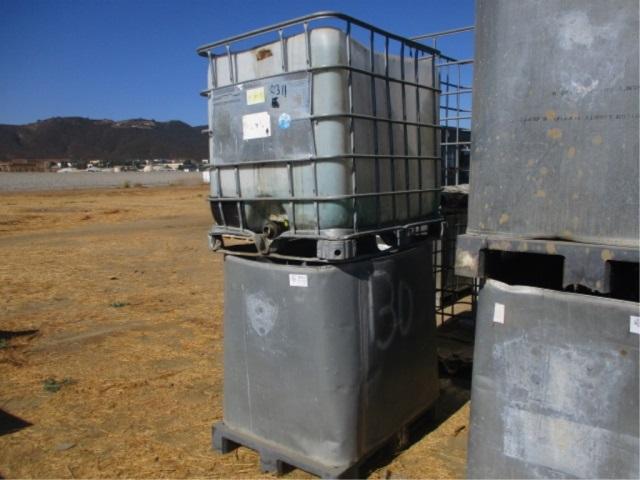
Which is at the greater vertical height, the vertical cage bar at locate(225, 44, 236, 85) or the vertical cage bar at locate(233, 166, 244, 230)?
the vertical cage bar at locate(225, 44, 236, 85)

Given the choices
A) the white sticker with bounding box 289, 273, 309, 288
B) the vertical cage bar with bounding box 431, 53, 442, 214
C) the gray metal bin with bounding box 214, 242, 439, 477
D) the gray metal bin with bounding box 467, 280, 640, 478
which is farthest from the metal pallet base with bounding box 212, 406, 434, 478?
the vertical cage bar with bounding box 431, 53, 442, 214

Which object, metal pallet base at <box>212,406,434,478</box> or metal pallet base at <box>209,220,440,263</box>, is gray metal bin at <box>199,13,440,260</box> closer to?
metal pallet base at <box>209,220,440,263</box>

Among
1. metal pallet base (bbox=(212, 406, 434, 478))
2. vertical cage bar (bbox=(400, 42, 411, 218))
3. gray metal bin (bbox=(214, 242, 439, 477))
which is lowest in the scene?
metal pallet base (bbox=(212, 406, 434, 478))

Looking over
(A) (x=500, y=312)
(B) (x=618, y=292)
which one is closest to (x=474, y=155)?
(A) (x=500, y=312)

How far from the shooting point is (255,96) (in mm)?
2807

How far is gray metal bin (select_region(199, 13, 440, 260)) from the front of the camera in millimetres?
2580

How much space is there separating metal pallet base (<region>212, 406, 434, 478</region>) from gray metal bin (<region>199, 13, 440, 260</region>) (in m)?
1.10

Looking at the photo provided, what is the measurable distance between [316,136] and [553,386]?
1.53 m

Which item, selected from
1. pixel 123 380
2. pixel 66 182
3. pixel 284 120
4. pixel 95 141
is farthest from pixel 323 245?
pixel 95 141

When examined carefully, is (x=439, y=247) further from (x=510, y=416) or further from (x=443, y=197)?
(x=510, y=416)

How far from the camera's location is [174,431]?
11.3ft

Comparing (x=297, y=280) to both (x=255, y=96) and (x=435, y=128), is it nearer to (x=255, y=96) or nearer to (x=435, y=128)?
(x=255, y=96)

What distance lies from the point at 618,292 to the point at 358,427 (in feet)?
4.64

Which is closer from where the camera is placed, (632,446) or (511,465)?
(632,446)
